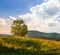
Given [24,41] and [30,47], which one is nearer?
[30,47]

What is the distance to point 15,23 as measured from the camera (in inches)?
4904

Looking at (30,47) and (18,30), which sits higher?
(18,30)

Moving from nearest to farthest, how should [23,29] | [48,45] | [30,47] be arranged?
[30,47], [48,45], [23,29]

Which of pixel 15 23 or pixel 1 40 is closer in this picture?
pixel 1 40

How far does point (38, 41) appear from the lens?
2137 inches

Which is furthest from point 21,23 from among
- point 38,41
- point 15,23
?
point 38,41

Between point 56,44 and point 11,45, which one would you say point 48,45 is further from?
point 11,45

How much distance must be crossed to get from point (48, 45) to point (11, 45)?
30.6 feet

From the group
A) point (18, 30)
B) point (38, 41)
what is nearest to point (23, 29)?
point (18, 30)

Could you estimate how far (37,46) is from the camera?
49.6 metres

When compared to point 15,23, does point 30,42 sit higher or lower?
lower

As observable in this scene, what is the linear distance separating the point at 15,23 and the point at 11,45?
3018 inches

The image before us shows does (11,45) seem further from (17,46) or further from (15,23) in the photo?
(15,23)

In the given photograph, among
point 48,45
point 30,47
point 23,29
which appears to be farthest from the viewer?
point 23,29
